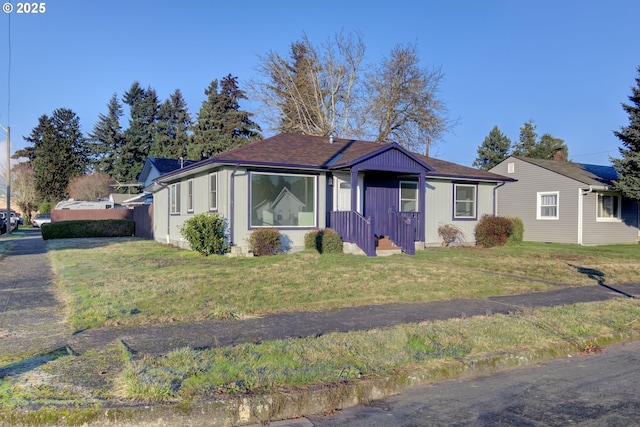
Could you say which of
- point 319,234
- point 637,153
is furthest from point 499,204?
point 319,234

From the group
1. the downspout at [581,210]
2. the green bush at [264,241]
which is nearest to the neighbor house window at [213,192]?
the green bush at [264,241]

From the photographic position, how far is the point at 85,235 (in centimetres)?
2884

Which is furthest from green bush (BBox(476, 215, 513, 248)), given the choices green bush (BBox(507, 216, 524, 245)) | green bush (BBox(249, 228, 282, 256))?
green bush (BBox(249, 228, 282, 256))

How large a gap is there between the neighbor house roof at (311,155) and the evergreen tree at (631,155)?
5.26 metres

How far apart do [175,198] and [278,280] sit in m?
11.9

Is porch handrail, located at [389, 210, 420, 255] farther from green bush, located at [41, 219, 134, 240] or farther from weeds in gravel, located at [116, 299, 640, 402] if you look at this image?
green bush, located at [41, 219, 134, 240]

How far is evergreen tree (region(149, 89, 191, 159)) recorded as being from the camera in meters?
61.7

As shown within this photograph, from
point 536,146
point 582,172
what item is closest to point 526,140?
point 536,146

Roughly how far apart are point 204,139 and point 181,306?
4614 cm

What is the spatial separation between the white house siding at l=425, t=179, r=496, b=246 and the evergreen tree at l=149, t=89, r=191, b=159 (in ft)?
148

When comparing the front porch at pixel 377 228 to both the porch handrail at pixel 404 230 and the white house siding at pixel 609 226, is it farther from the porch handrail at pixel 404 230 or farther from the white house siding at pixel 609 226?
the white house siding at pixel 609 226

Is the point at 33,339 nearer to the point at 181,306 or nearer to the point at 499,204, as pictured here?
the point at 181,306

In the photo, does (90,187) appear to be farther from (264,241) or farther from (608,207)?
(608,207)

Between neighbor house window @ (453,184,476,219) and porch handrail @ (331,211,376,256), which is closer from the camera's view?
porch handrail @ (331,211,376,256)
